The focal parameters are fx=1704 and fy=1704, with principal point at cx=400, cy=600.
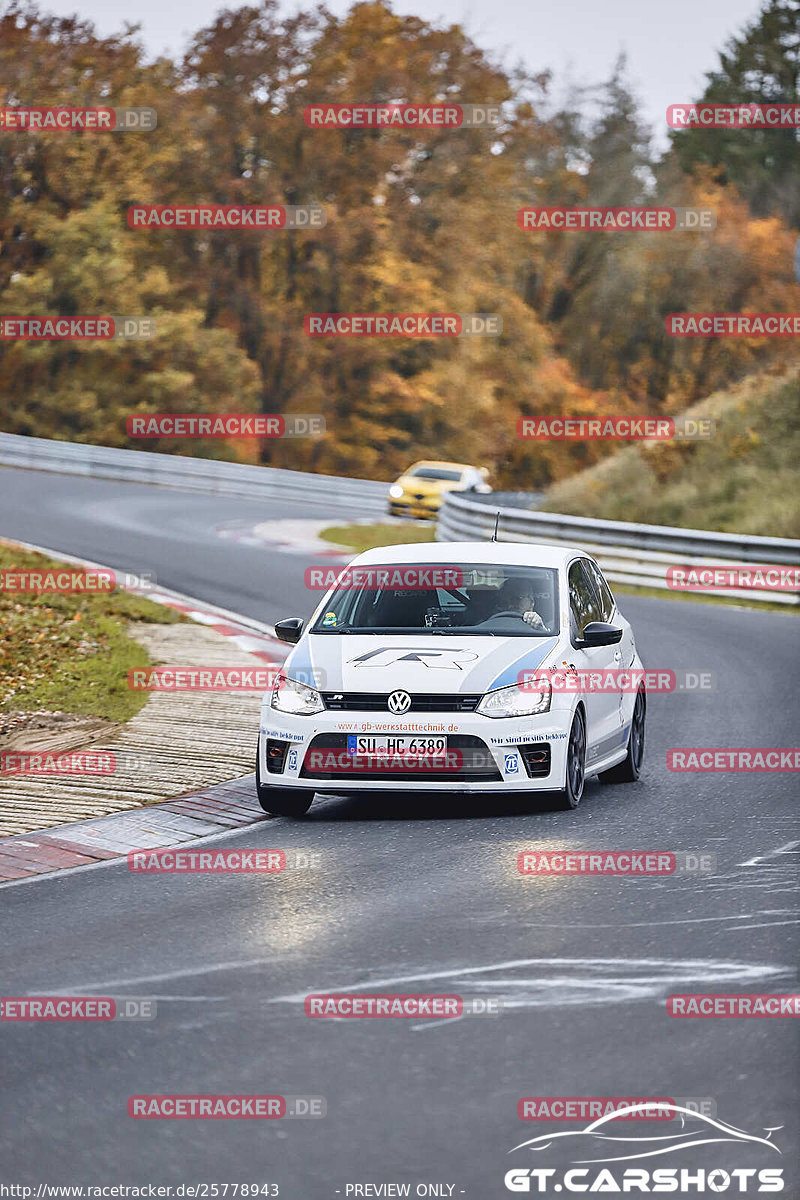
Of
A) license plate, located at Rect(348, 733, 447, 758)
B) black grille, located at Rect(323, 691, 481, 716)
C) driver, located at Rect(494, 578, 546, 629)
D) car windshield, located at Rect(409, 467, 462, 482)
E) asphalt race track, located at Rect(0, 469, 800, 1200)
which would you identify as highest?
driver, located at Rect(494, 578, 546, 629)

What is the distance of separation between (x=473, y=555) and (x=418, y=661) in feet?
5.28

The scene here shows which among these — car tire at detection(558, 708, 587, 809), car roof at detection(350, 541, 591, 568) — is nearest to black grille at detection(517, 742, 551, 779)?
car tire at detection(558, 708, 587, 809)

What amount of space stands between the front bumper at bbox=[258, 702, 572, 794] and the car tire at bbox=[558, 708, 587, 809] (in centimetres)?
13

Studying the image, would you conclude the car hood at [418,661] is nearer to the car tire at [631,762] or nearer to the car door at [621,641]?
the car door at [621,641]

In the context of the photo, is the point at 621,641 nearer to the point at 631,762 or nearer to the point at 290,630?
the point at 631,762

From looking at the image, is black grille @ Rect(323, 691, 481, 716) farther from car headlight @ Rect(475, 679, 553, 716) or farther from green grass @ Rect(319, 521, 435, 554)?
green grass @ Rect(319, 521, 435, 554)

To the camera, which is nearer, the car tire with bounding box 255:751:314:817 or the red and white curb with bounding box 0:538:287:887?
the red and white curb with bounding box 0:538:287:887

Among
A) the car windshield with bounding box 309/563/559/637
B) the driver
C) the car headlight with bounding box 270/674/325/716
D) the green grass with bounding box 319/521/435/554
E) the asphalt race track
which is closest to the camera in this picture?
the asphalt race track

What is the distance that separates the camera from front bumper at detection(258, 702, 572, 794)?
1001 cm

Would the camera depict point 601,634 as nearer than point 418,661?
No

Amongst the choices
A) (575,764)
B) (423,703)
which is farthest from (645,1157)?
(575,764)

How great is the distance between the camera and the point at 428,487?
42656mm

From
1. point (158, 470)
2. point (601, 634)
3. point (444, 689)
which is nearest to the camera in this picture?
point (444, 689)

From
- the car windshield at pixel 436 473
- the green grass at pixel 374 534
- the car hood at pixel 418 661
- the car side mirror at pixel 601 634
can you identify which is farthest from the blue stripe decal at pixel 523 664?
the car windshield at pixel 436 473
